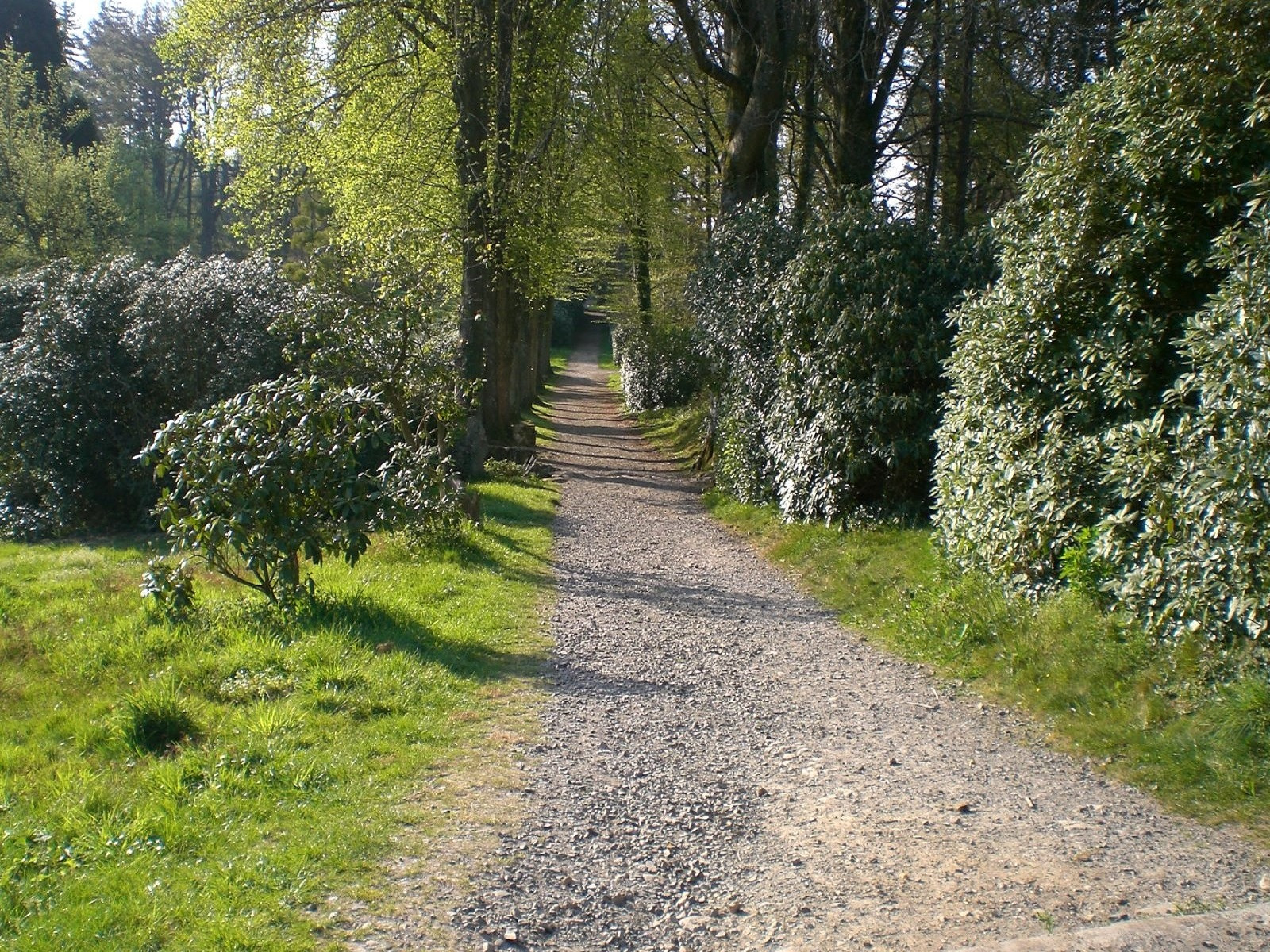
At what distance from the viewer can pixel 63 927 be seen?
3.70 meters

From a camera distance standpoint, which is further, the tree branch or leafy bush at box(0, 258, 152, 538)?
the tree branch

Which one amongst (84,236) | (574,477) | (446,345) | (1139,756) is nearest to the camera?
(1139,756)

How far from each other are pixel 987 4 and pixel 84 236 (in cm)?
2674

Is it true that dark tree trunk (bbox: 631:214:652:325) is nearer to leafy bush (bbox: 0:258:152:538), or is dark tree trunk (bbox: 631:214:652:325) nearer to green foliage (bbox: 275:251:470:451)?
leafy bush (bbox: 0:258:152:538)

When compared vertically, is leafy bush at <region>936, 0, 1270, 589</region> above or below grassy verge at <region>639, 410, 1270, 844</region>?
above

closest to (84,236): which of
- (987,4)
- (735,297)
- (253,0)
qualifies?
(253,0)

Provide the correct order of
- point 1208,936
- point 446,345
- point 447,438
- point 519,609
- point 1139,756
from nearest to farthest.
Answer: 1. point 1208,936
2. point 1139,756
3. point 519,609
4. point 447,438
5. point 446,345

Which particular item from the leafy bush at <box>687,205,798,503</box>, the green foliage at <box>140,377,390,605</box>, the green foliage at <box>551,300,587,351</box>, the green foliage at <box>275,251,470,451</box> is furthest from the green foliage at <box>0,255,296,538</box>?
the green foliage at <box>551,300,587,351</box>

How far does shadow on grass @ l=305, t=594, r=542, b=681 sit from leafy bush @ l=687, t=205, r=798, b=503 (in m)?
6.83

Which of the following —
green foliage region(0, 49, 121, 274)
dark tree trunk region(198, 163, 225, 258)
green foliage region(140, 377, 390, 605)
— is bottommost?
green foliage region(140, 377, 390, 605)

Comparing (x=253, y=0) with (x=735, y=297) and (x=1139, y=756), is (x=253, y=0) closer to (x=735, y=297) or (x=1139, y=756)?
(x=735, y=297)

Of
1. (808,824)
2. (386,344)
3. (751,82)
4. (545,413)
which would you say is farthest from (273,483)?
(545,413)

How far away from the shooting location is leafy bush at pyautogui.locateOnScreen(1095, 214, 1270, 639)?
5.04 metres

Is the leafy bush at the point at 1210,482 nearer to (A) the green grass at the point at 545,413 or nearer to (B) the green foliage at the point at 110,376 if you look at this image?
(B) the green foliage at the point at 110,376
